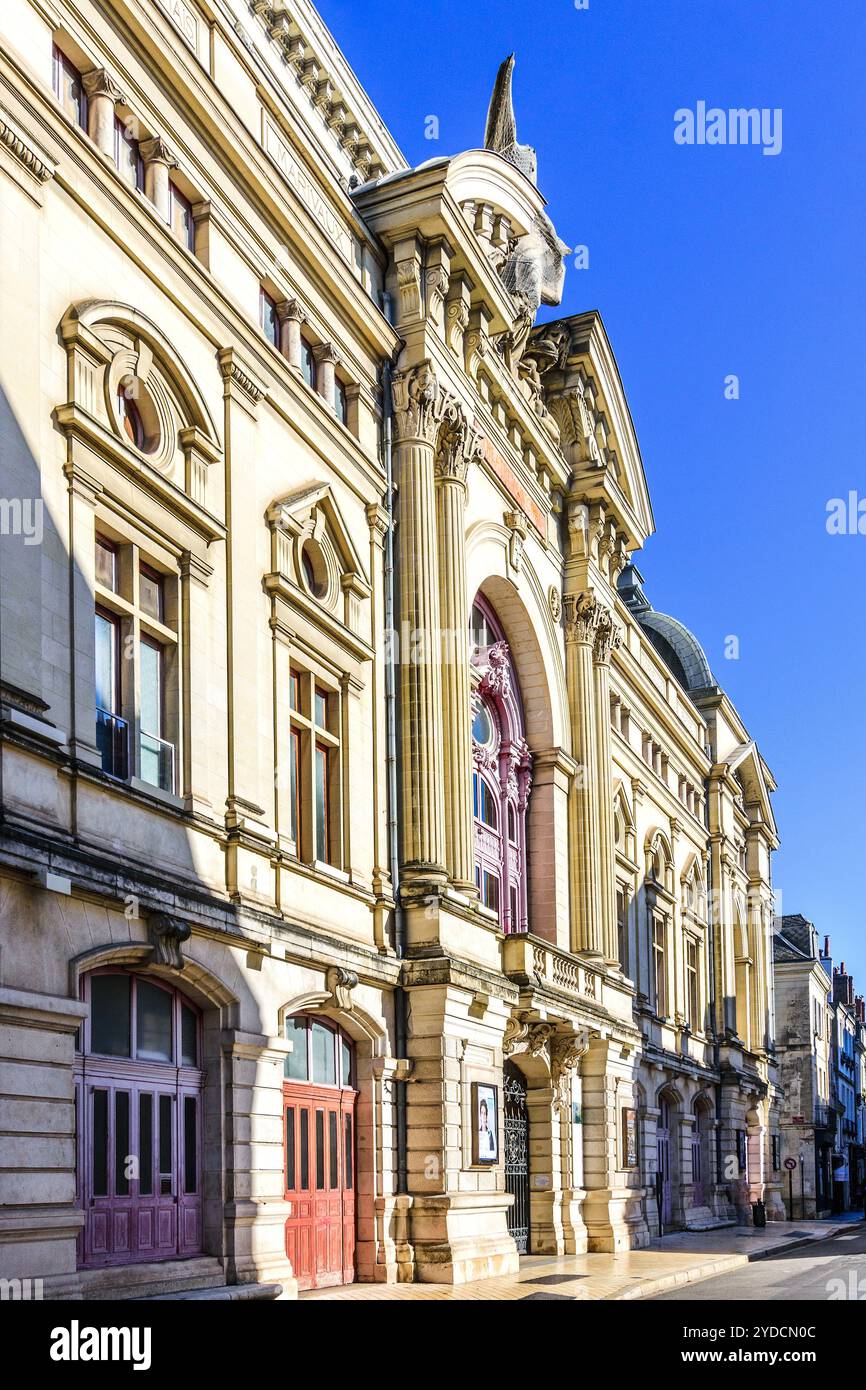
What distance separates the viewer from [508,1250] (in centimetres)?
2545

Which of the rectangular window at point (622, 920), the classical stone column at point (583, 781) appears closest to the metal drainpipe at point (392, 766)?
the classical stone column at point (583, 781)

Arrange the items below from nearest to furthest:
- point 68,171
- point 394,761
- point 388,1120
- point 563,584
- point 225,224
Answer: point 68,171, point 225,224, point 388,1120, point 394,761, point 563,584

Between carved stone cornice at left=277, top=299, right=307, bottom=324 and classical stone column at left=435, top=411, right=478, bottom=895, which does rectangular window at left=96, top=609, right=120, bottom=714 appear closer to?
carved stone cornice at left=277, top=299, right=307, bottom=324

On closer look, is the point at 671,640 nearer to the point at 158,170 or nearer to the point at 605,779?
the point at 605,779

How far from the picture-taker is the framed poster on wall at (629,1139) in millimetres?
34656

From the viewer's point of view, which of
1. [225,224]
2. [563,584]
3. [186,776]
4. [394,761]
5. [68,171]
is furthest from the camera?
[563,584]

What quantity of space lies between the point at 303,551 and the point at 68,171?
7179 millimetres

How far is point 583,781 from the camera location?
3438 centimetres

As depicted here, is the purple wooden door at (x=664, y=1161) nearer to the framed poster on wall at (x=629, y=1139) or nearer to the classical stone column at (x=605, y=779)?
the framed poster on wall at (x=629, y=1139)

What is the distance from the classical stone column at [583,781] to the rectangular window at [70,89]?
18.4 meters

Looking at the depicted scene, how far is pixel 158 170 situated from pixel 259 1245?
12483 mm

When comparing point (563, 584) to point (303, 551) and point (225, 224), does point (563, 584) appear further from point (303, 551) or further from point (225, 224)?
point (225, 224)

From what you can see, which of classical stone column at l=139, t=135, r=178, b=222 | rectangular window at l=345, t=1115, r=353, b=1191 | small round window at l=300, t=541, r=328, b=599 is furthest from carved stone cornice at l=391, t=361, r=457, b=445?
rectangular window at l=345, t=1115, r=353, b=1191
